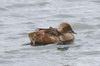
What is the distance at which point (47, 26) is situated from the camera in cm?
1534

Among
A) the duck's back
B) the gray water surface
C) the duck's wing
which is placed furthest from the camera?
the duck's wing

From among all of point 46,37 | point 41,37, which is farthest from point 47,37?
point 41,37

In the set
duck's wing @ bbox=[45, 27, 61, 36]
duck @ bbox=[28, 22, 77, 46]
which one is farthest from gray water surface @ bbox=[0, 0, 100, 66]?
duck's wing @ bbox=[45, 27, 61, 36]

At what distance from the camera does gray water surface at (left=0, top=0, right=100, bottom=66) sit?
11555mm

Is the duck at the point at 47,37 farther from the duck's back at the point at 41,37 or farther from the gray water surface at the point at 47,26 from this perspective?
the gray water surface at the point at 47,26

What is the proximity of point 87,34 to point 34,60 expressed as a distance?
3148mm

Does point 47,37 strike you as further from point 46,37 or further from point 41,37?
point 41,37

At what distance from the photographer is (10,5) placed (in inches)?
727

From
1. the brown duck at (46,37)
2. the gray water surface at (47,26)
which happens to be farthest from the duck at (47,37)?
the gray water surface at (47,26)

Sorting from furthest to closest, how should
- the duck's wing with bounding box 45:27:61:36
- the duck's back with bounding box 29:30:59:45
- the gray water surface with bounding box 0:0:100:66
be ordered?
the duck's wing with bounding box 45:27:61:36
the duck's back with bounding box 29:30:59:45
the gray water surface with bounding box 0:0:100:66

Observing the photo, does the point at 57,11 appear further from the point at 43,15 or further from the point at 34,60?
the point at 34,60

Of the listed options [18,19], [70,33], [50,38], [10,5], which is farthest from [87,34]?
[10,5]

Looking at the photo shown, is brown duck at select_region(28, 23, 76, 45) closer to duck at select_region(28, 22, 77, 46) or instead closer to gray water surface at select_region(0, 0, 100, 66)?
duck at select_region(28, 22, 77, 46)

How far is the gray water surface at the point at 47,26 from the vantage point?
1155cm
